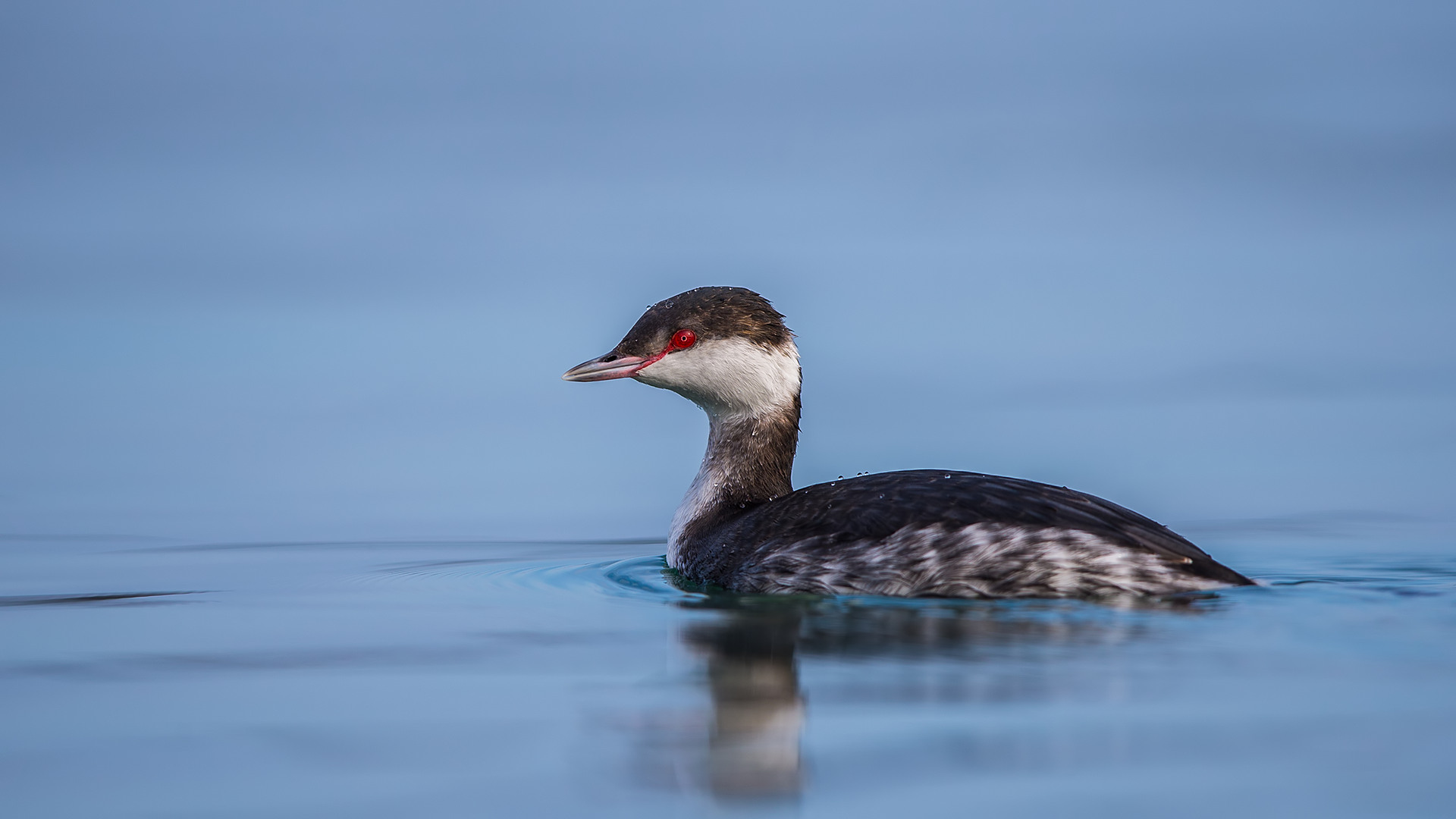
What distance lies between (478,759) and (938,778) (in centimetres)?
133

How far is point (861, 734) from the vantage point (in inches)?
182

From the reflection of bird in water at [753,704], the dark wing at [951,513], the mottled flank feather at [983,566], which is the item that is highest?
the dark wing at [951,513]

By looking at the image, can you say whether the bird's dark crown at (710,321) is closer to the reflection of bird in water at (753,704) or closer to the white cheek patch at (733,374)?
the white cheek patch at (733,374)

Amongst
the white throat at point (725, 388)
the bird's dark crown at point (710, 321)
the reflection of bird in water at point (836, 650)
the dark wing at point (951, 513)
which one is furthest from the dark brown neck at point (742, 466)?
the reflection of bird in water at point (836, 650)

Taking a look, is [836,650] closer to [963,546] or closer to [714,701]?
[714,701]

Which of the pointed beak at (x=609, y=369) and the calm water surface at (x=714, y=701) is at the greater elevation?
the pointed beak at (x=609, y=369)

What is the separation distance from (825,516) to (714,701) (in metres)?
2.45

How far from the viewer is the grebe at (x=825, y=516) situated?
6969 millimetres

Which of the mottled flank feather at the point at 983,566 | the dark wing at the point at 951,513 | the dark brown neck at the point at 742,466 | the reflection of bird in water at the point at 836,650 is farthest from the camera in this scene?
the dark brown neck at the point at 742,466

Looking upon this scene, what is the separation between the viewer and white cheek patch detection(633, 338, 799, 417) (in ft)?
28.6

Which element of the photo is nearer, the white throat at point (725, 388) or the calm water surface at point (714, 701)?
the calm water surface at point (714, 701)

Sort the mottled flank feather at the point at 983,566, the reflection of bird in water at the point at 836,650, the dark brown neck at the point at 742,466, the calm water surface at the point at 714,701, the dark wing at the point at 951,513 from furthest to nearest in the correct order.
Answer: the dark brown neck at the point at 742,466, the dark wing at the point at 951,513, the mottled flank feather at the point at 983,566, the reflection of bird in water at the point at 836,650, the calm water surface at the point at 714,701

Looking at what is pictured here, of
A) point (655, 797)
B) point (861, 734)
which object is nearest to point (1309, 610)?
point (861, 734)

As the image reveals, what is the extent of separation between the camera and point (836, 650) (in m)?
5.92
